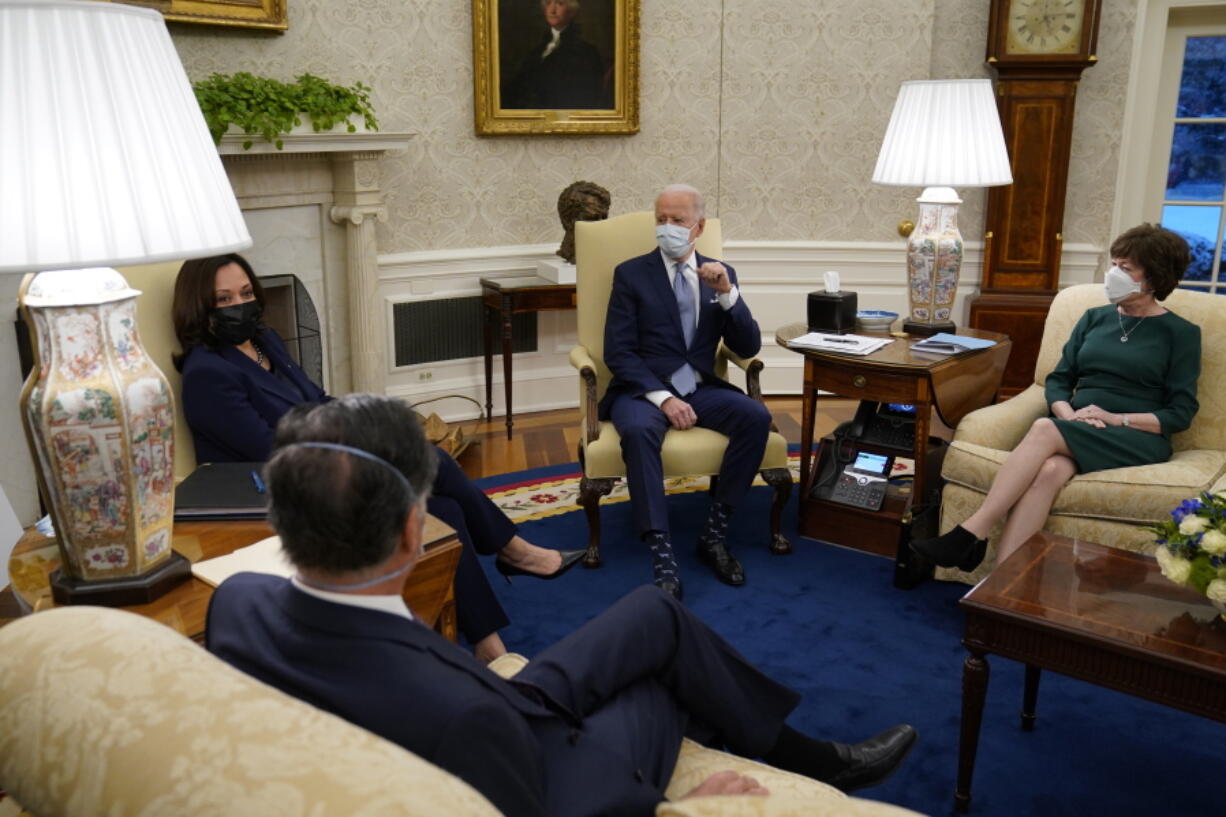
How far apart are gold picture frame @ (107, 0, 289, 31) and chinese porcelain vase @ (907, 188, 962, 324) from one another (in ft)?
9.06

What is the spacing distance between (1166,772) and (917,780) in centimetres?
59

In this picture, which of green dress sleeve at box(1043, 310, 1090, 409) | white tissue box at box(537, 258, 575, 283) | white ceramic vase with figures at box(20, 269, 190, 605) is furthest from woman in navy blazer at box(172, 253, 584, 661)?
white tissue box at box(537, 258, 575, 283)

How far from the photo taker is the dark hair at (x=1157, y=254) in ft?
10.4

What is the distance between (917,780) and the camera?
8.15 feet

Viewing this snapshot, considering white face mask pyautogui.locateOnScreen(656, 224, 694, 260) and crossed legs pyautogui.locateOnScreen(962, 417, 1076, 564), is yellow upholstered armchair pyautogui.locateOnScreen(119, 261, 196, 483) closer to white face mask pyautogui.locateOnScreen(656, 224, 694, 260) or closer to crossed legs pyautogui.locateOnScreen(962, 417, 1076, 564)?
white face mask pyautogui.locateOnScreen(656, 224, 694, 260)

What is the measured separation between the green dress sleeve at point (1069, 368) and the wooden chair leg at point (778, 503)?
0.91 m

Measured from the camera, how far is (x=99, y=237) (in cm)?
152

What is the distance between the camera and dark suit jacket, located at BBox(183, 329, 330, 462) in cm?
274

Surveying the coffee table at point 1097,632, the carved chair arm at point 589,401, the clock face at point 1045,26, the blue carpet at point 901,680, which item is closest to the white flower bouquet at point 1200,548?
the coffee table at point 1097,632

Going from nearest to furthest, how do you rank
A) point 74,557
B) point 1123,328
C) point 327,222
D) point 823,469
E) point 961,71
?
point 74,557, point 1123,328, point 823,469, point 327,222, point 961,71

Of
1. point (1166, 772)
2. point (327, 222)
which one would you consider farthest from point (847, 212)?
point (1166, 772)

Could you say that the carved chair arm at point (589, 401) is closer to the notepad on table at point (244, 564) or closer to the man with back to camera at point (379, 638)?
the notepad on table at point (244, 564)

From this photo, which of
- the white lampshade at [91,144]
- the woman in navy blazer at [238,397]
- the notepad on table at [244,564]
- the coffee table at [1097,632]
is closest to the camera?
the white lampshade at [91,144]

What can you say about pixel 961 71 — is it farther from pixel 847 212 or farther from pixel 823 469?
pixel 823 469
